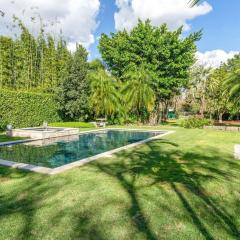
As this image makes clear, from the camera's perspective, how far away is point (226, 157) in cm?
920

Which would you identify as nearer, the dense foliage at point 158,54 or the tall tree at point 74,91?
the tall tree at point 74,91

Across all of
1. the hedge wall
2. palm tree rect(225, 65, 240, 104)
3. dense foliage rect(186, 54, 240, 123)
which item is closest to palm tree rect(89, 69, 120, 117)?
→ the hedge wall

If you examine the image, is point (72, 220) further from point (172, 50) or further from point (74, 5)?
point (172, 50)

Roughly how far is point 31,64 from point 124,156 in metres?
23.9

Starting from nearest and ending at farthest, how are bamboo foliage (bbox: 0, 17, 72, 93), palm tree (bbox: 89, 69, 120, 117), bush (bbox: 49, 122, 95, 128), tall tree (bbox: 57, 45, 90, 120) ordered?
bush (bbox: 49, 122, 95, 128) < tall tree (bbox: 57, 45, 90, 120) < palm tree (bbox: 89, 69, 120, 117) < bamboo foliage (bbox: 0, 17, 72, 93)

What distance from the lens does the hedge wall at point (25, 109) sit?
19230mm

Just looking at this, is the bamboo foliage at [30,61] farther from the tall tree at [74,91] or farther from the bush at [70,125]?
the bush at [70,125]

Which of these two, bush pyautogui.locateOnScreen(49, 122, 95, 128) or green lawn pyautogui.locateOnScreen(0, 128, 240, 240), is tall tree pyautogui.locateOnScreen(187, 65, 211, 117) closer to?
bush pyautogui.locateOnScreen(49, 122, 95, 128)

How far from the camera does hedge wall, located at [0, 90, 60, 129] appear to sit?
19.2m

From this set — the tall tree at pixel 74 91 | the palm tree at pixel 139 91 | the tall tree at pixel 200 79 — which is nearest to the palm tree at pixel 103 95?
the tall tree at pixel 74 91

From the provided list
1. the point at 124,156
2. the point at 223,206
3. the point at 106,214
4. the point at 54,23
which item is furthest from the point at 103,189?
the point at 54,23

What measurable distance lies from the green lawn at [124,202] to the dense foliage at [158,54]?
20.7 m

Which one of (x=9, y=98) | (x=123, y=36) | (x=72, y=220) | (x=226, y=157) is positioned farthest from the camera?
(x=123, y=36)

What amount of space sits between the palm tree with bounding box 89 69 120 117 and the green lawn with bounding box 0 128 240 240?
17458 millimetres
